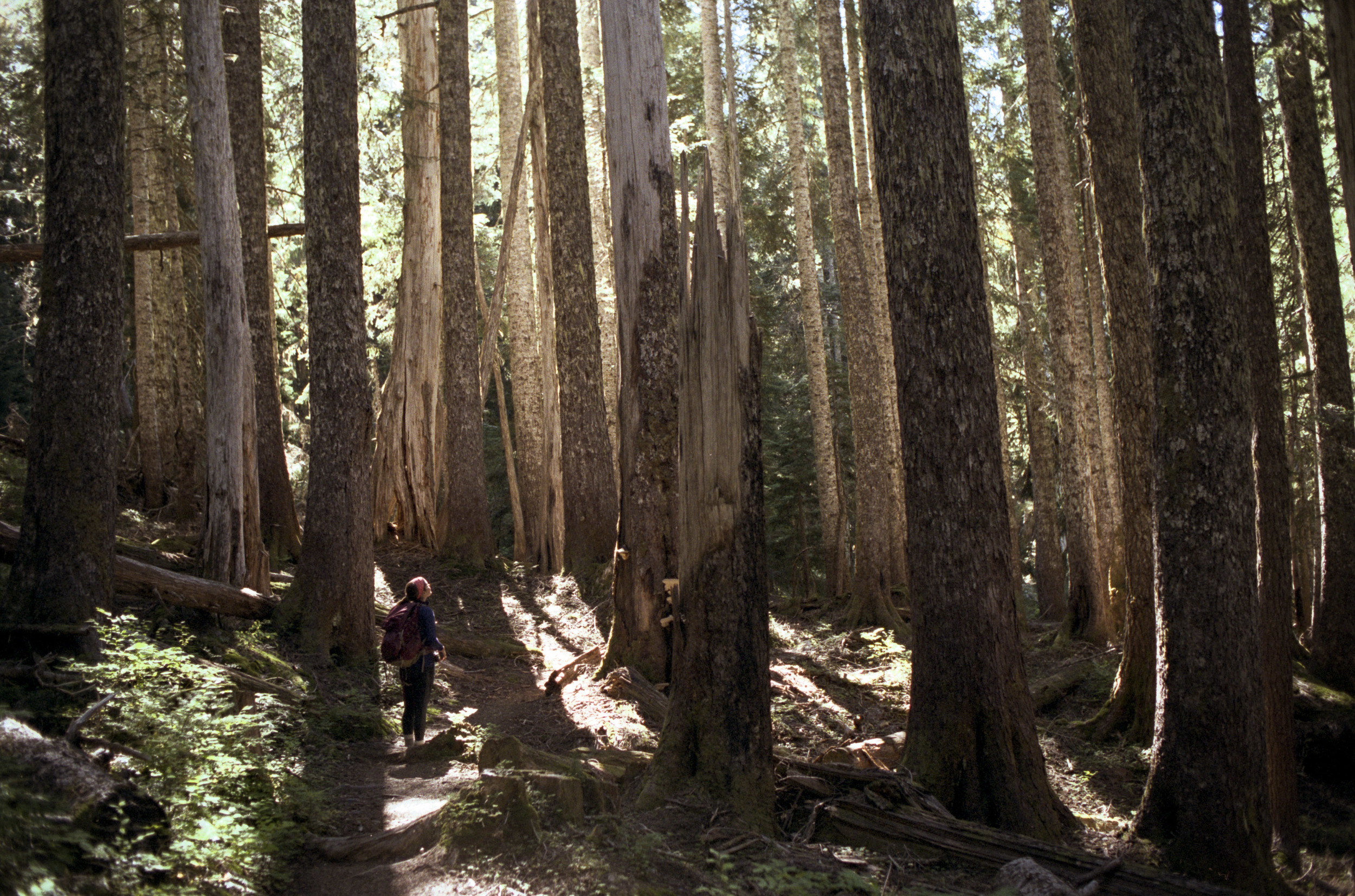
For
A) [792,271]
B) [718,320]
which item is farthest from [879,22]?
[792,271]

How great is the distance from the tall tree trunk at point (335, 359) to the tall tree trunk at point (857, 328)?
8924mm

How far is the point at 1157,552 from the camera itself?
6.52 m

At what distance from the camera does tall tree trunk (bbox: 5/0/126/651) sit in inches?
282

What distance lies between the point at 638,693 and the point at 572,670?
4.58ft

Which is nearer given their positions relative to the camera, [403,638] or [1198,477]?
[1198,477]

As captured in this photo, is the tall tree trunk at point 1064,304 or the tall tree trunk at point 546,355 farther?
the tall tree trunk at point 546,355

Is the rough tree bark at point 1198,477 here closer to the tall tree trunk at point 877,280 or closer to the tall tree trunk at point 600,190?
the tall tree trunk at point 877,280

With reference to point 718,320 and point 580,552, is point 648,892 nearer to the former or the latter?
point 718,320

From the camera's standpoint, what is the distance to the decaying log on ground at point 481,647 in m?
12.1

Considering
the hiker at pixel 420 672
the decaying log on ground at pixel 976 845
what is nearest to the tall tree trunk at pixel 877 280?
the hiker at pixel 420 672

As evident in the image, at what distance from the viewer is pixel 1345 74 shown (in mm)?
3182

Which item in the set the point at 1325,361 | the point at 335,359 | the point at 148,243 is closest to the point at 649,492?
the point at 335,359

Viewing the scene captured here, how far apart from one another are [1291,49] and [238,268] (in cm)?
1276

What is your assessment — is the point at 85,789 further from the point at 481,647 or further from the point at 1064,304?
the point at 1064,304
